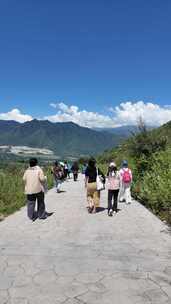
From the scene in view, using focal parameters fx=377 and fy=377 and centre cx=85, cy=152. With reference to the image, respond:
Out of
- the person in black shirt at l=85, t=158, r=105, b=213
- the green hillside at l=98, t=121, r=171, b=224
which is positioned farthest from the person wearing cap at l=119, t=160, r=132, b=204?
the person in black shirt at l=85, t=158, r=105, b=213

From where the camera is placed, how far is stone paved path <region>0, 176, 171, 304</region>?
510 centimetres

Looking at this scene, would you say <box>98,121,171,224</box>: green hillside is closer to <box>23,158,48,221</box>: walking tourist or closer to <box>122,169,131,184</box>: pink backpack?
<box>122,169,131,184</box>: pink backpack

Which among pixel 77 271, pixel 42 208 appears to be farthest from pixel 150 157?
pixel 77 271

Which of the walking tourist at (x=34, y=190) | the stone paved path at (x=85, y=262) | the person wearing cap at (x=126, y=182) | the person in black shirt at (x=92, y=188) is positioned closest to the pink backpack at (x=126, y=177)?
the person wearing cap at (x=126, y=182)

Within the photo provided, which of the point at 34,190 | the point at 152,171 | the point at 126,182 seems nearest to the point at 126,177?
the point at 126,182

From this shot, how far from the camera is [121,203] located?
16.7m

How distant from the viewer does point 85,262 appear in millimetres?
6672

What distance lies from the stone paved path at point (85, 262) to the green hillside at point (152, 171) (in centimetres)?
166

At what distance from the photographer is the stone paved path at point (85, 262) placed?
5.10 metres

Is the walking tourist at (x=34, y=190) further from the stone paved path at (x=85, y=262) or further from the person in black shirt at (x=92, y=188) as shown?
the person in black shirt at (x=92, y=188)

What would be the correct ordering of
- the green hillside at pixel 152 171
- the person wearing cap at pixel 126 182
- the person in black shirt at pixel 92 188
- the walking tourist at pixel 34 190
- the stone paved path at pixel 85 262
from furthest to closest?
the person wearing cap at pixel 126 182 → the person in black shirt at pixel 92 188 → the green hillside at pixel 152 171 → the walking tourist at pixel 34 190 → the stone paved path at pixel 85 262

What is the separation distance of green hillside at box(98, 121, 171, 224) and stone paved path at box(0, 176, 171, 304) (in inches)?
65.2

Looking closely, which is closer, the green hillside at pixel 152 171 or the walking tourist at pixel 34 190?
the walking tourist at pixel 34 190

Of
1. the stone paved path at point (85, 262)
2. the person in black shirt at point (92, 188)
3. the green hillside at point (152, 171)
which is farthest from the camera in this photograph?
the person in black shirt at point (92, 188)
